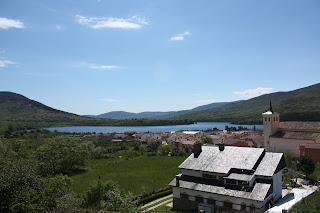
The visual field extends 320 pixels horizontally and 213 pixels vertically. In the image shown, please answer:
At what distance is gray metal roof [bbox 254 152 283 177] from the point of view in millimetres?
22286

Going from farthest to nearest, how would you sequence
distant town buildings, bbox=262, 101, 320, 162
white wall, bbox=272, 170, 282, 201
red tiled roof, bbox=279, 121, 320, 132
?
red tiled roof, bbox=279, 121, 320, 132 < distant town buildings, bbox=262, 101, 320, 162 < white wall, bbox=272, 170, 282, 201

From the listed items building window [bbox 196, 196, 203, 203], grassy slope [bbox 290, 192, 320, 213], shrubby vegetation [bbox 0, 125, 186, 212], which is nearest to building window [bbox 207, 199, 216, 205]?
building window [bbox 196, 196, 203, 203]

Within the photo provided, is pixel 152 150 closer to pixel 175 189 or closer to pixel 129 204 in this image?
pixel 175 189

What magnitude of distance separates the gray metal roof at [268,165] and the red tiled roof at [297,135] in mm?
20457

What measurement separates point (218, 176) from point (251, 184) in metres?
3.28

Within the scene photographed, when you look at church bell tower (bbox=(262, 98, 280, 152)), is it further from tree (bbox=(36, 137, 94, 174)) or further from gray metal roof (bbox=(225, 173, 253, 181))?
tree (bbox=(36, 137, 94, 174))

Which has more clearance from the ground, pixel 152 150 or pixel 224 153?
pixel 224 153

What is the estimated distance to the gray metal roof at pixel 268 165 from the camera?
22.3 m

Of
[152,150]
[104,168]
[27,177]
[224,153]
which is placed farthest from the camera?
[152,150]

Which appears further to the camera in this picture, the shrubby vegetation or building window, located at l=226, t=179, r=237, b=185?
building window, located at l=226, t=179, r=237, b=185

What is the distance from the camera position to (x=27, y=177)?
10.5m

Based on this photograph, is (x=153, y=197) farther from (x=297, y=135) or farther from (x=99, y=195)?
(x=297, y=135)

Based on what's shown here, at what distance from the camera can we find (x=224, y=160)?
82.3 feet

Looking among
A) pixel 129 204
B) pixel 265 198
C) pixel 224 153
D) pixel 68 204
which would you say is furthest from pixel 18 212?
pixel 224 153
